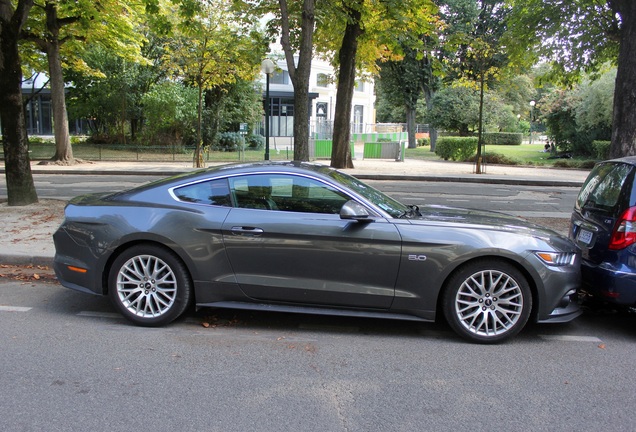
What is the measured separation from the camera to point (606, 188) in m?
5.25

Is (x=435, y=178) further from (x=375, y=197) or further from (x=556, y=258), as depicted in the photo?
(x=556, y=258)

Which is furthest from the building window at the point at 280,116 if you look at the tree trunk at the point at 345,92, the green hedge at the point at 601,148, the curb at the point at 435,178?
the curb at the point at 435,178

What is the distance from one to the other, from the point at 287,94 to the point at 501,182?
1210 inches

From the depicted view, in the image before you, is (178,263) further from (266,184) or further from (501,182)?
(501,182)

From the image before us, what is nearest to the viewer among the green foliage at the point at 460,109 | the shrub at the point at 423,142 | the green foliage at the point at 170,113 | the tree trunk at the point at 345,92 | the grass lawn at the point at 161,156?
the tree trunk at the point at 345,92

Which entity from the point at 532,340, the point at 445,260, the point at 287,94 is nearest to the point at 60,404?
the point at 445,260

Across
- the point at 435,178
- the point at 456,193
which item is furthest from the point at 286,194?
the point at 435,178

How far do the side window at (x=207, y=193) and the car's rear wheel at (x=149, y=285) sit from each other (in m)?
0.54

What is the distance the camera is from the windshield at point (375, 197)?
476cm

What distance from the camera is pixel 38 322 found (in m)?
4.85

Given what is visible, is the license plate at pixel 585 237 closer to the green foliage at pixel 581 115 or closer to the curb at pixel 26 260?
the curb at pixel 26 260

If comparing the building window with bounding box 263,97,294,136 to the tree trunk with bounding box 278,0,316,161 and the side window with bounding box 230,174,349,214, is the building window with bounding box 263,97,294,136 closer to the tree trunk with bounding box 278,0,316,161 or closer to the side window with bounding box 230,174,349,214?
the tree trunk with bounding box 278,0,316,161

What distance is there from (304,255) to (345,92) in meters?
17.5

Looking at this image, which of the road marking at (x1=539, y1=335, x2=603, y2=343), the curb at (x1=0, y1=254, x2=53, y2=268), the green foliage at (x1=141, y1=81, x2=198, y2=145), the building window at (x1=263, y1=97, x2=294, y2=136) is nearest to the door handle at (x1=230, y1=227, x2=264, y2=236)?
the road marking at (x1=539, y1=335, x2=603, y2=343)
